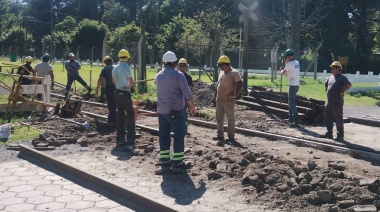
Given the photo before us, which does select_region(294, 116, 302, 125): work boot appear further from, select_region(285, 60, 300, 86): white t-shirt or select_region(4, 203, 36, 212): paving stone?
select_region(4, 203, 36, 212): paving stone

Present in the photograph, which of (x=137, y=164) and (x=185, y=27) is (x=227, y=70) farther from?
(x=185, y=27)

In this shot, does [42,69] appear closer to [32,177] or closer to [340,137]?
[32,177]

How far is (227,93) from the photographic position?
413 inches

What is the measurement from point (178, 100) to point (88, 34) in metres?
56.7

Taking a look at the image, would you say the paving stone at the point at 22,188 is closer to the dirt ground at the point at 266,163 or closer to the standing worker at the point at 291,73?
the dirt ground at the point at 266,163

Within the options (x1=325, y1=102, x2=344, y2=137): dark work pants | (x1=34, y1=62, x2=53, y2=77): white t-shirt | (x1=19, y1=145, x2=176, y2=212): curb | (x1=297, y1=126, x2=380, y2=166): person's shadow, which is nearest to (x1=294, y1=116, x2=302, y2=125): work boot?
(x1=297, y1=126, x2=380, y2=166): person's shadow

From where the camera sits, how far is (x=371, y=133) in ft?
40.1

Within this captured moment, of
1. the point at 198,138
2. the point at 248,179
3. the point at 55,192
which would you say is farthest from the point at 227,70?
the point at 55,192

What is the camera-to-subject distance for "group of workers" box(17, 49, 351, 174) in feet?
25.8

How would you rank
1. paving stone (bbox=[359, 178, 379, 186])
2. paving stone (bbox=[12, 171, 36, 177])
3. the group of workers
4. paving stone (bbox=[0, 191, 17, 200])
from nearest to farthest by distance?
1. paving stone (bbox=[359, 178, 379, 186])
2. paving stone (bbox=[0, 191, 17, 200])
3. the group of workers
4. paving stone (bbox=[12, 171, 36, 177])

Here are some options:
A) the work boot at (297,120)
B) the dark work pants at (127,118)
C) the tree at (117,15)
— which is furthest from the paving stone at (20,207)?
the tree at (117,15)

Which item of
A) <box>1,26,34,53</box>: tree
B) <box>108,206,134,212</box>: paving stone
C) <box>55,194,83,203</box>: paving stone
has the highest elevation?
<box>1,26,34,53</box>: tree

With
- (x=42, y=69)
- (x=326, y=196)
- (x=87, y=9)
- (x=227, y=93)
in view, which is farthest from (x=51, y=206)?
(x=87, y=9)

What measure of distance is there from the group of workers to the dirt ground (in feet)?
1.15
